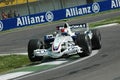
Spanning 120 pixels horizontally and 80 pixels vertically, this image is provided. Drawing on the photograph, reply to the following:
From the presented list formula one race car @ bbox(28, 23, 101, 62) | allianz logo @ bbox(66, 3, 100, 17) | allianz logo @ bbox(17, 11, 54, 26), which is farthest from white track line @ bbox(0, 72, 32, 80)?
allianz logo @ bbox(66, 3, 100, 17)

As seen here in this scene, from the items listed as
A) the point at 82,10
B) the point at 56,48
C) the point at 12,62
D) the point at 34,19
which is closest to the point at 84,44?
the point at 56,48

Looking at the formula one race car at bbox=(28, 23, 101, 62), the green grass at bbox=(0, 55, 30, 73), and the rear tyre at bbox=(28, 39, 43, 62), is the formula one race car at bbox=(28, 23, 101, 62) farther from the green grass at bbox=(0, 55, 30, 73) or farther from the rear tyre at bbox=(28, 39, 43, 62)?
the green grass at bbox=(0, 55, 30, 73)

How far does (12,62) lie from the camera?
57.6 ft

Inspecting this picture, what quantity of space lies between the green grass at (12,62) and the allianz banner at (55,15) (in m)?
19.3

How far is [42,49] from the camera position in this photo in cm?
1627

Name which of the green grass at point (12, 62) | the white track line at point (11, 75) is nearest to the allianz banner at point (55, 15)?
the green grass at point (12, 62)

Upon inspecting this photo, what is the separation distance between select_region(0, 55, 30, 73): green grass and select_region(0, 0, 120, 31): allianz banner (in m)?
19.3

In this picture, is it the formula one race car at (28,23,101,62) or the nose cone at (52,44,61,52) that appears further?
the formula one race car at (28,23,101,62)

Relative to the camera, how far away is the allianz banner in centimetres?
3832

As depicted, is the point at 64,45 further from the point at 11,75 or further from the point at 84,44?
the point at 11,75

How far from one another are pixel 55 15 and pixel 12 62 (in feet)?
80.4

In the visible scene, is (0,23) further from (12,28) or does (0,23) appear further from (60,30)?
(60,30)

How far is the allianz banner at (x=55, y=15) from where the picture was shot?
126 ft

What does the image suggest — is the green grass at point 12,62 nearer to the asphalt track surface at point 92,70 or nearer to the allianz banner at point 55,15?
the asphalt track surface at point 92,70
